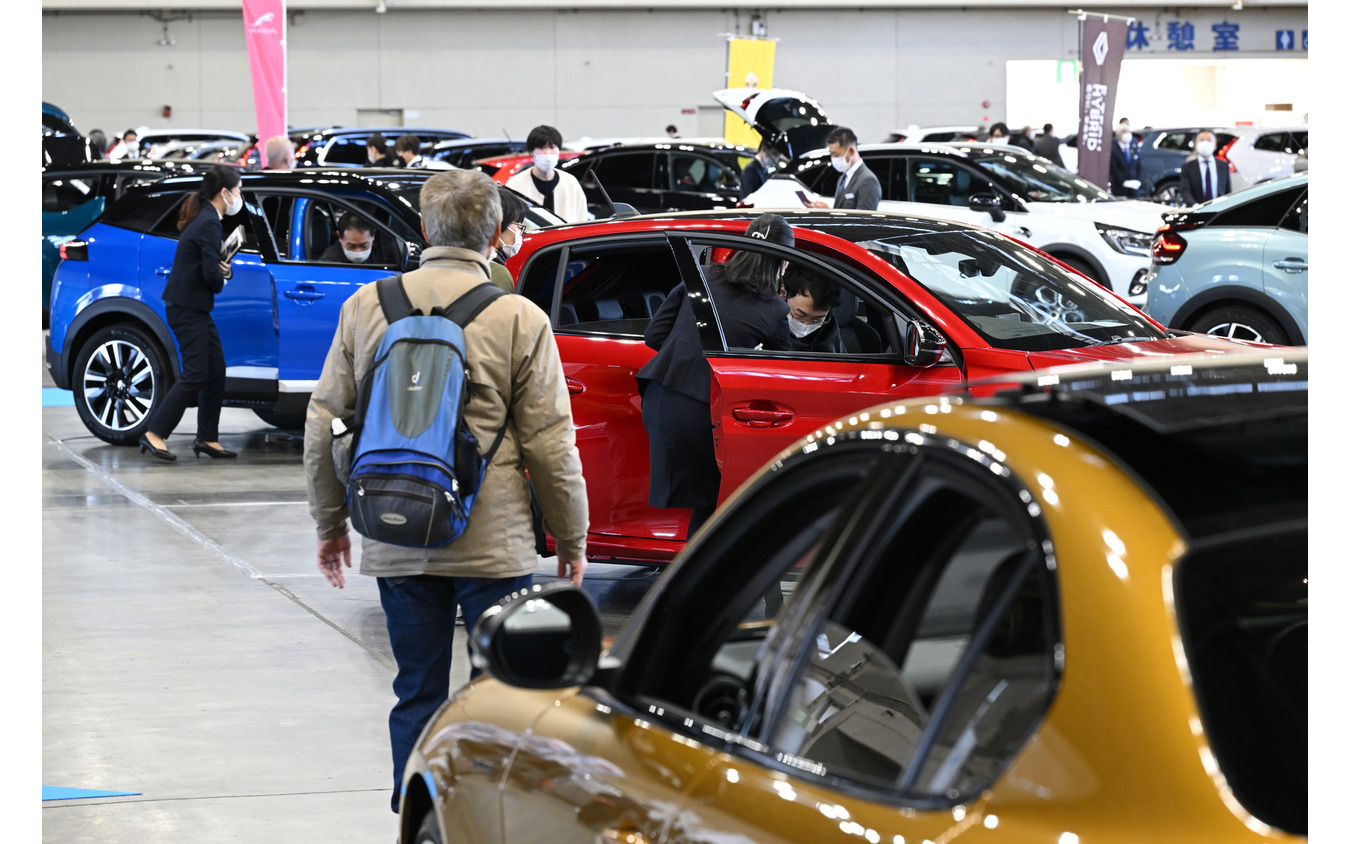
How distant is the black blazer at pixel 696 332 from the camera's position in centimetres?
646

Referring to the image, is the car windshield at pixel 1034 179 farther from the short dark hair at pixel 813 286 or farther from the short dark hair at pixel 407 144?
the short dark hair at pixel 813 286

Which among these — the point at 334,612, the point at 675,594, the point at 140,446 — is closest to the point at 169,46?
the point at 140,446

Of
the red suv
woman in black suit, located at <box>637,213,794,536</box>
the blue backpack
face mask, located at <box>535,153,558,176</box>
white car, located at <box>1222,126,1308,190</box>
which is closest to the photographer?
the blue backpack

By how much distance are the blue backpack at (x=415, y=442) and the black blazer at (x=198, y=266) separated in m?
7.03

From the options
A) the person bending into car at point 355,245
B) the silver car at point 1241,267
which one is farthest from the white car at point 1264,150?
the person bending into car at point 355,245

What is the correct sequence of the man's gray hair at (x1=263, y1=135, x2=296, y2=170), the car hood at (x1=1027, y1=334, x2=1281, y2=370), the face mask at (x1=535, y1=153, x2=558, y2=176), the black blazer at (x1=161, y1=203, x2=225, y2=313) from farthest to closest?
the man's gray hair at (x1=263, y1=135, x2=296, y2=170)
the face mask at (x1=535, y1=153, x2=558, y2=176)
the black blazer at (x1=161, y1=203, x2=225, y2=313)
the car hood at (x1=1027, y1=334, x2=1281, y2=370)

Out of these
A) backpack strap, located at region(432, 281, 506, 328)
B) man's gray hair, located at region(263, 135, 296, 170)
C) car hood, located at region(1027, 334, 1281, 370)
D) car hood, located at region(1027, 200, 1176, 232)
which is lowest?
car hood, located at region(1027, 334, 1281, 370)

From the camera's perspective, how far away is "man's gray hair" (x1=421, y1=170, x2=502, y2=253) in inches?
170

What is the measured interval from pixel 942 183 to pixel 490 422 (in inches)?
556

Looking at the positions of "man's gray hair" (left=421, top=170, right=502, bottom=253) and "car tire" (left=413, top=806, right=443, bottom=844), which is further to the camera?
"man's gray hair" (left=421, top=170, right=502, bottom=253)

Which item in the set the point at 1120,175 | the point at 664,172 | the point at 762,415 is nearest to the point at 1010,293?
the point at 762,415

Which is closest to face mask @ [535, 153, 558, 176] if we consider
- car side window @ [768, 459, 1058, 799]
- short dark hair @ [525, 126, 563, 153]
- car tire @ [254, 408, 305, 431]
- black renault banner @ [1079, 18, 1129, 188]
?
short dark hair @ [525, 126, 563, 153]

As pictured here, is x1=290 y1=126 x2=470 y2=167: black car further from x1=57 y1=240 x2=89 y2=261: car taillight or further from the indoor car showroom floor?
the indoor car showroom floor

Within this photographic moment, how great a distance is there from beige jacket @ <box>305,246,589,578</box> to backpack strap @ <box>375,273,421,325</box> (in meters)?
0.02
